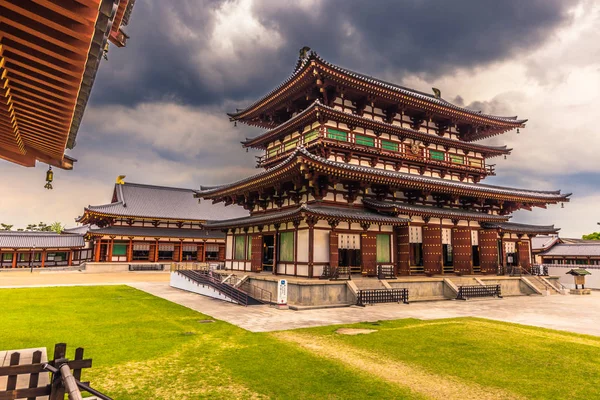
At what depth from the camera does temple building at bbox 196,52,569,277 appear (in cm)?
2177

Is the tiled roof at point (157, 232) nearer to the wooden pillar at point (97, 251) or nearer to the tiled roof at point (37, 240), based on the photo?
the wooden pillar at point (97, 251)

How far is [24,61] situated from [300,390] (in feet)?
23.4

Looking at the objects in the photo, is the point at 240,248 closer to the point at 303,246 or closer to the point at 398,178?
the point at 303,246

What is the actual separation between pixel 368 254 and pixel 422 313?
570 cm

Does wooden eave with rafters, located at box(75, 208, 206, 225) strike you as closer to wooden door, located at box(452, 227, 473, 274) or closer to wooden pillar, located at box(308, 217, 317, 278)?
wooden pillar, located at box(308, 217, 317, 278)

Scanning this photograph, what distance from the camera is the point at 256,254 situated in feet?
84.7

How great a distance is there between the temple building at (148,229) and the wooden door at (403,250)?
27999mm

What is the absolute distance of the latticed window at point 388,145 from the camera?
26609 mm

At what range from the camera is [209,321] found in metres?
15.0

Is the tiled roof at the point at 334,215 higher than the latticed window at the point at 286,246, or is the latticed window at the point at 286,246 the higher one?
the tiled roof at the point at 334,215

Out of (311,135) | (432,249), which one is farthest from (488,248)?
(311,135)

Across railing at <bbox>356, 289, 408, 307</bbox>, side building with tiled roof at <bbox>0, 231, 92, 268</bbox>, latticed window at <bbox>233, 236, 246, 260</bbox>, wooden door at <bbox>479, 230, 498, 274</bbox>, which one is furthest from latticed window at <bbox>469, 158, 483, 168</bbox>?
side building with tiled roof at <bbox>0, 231, 92, 268</bbox>

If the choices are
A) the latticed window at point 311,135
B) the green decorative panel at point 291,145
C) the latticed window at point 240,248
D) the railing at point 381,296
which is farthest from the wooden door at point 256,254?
the railing at point 381,296

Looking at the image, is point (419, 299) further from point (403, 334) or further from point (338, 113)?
point (338, 113)
